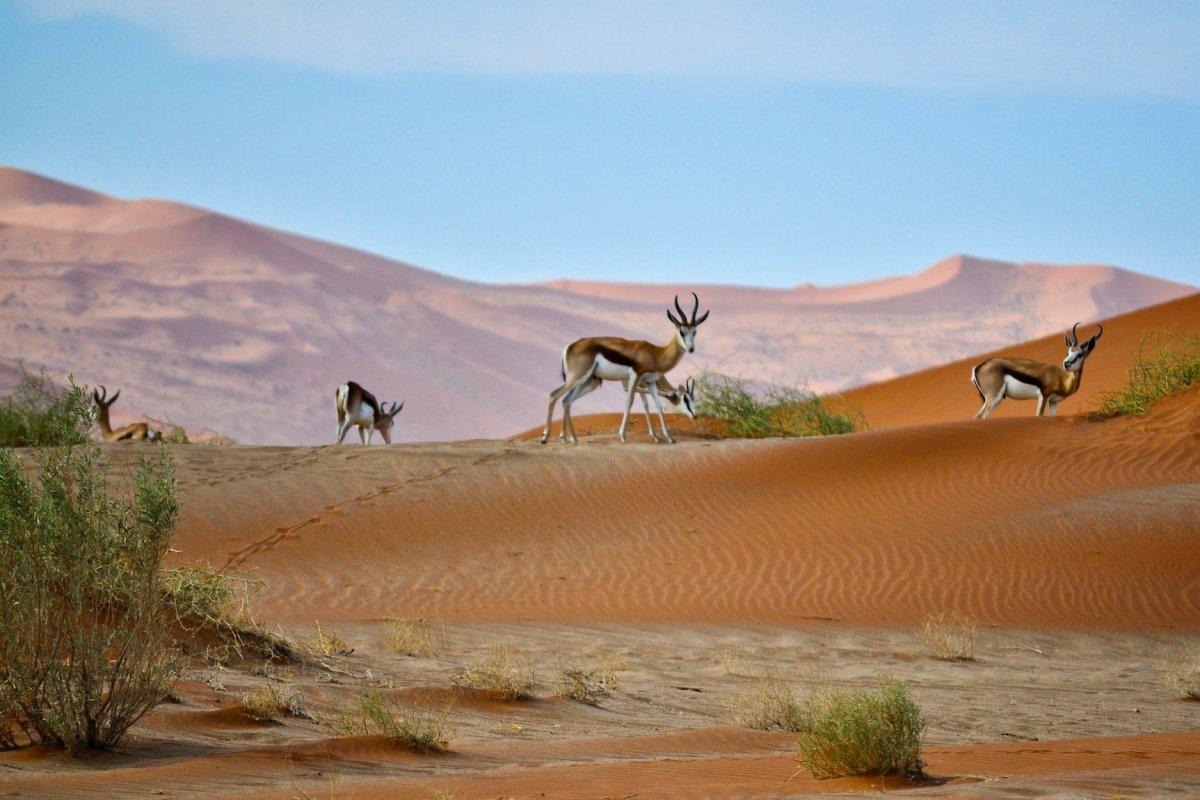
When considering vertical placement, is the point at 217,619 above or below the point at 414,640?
above

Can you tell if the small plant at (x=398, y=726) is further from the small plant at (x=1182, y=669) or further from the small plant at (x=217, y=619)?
the small plant at (x=1182, y=669)

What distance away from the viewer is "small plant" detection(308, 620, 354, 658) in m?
10.5

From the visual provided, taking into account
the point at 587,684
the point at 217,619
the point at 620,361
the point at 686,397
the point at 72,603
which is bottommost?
the point at 587,684

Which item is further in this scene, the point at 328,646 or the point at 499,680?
the point at 328,646

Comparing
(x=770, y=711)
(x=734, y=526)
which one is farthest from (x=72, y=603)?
(x=734, y=526)

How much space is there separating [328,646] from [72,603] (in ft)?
11.8

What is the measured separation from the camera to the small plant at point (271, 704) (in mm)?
8234

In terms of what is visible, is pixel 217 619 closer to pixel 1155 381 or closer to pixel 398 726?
pixel 398 726

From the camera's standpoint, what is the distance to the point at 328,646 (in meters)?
10.7

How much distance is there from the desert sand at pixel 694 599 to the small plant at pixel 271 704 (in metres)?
0.10

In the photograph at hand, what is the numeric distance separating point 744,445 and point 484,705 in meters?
13.5

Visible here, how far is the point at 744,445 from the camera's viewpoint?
22516 millimetres

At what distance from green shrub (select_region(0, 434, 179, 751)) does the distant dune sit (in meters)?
58.8

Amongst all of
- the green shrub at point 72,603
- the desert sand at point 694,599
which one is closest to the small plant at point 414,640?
the desert sand at point 694,599
